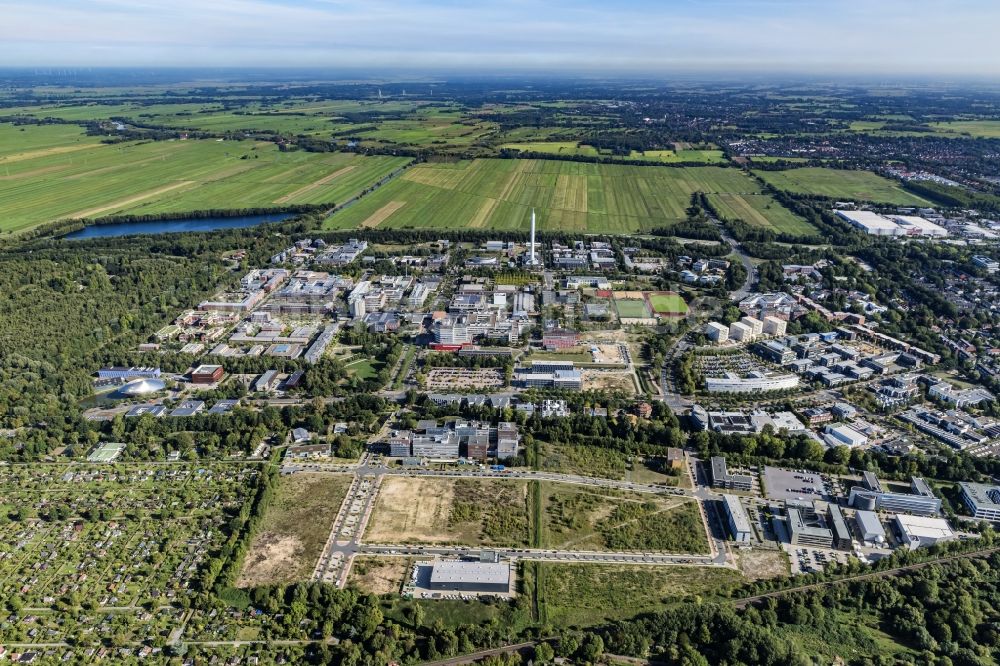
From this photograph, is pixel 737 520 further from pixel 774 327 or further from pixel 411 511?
pixel 774 327

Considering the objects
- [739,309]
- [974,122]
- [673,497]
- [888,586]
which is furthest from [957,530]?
[974,122]

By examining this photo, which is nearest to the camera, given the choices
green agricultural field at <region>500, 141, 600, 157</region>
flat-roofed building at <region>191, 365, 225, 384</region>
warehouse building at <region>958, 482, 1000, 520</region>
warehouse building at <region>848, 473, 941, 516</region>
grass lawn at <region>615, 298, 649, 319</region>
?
warehouse building at <region>958, 482, 1000, 520</region>

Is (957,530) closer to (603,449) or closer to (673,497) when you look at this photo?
(673,497)

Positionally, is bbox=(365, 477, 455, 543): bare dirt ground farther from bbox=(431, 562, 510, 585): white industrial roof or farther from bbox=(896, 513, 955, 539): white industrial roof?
bbox=(896, 513, 955, 539): white industrial roof

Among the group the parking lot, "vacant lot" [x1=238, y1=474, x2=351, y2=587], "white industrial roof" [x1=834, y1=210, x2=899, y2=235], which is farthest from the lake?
"white industrial roof" [x1=834, y1=210, x2=899, y2=235]

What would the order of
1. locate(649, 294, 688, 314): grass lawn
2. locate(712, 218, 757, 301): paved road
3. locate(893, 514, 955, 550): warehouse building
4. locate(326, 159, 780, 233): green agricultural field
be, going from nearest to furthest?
locate(893, 514, 955, 550): warehouse building, locate(649, 294, 688, 314): grass lawn, locate(712, 218, 757, 301): paved road, locate(326, 159, 780, 233): green agricultural field

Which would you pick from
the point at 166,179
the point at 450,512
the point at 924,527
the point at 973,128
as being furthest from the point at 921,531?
the point at 973,128

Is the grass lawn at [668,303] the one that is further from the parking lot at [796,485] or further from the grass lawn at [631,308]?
the parking lot at [796,485]
